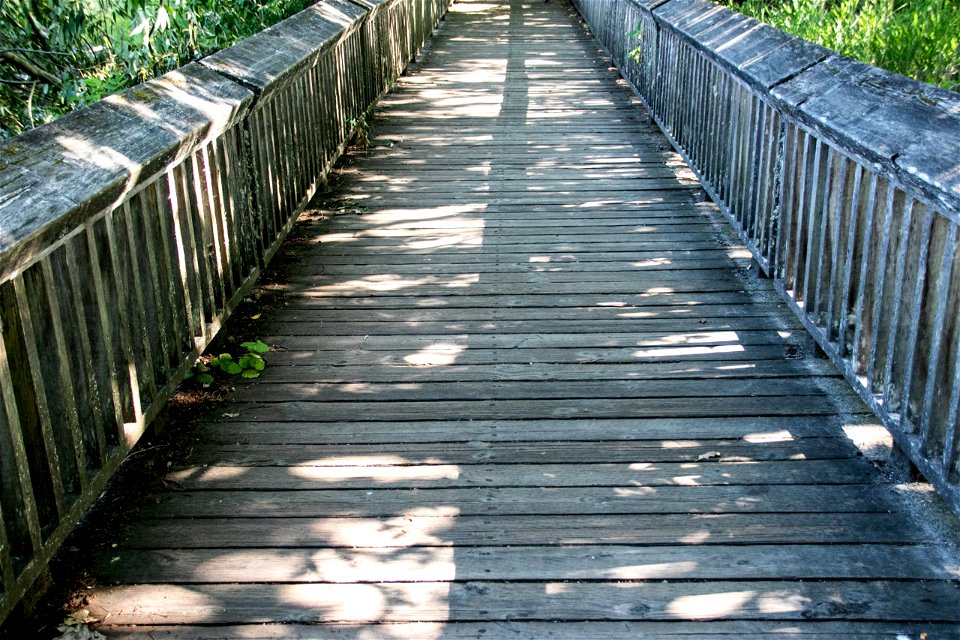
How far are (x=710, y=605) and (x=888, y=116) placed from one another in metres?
1.66

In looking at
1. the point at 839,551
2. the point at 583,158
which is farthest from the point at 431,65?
the point at 839,551

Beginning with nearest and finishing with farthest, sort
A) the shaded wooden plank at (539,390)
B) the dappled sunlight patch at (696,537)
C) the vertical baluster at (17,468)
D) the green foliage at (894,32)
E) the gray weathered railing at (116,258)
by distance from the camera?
the vertical baluster at (17,468) → the gray weathered railing at (116,258) → the dappled sunlight patch at (696,537) → the shaded wooden plank at (539,390) → the green foliage at (894,32)

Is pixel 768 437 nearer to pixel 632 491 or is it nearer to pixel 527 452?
pixel 632 491

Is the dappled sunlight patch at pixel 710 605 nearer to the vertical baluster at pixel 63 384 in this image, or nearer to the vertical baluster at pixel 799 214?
the vertical baluster at pixel 63 384

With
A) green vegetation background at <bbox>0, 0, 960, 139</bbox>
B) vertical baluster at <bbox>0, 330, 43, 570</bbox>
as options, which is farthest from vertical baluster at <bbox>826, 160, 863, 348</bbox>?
vertical baluster at <bbox>0, 330, 43, 570</bbox>

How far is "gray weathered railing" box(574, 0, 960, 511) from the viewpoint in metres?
2.88

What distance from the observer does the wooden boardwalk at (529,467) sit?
2.71m

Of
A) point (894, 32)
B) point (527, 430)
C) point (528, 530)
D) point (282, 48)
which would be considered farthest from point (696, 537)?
point (894, 32)

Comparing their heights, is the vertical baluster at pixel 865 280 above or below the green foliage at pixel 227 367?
above

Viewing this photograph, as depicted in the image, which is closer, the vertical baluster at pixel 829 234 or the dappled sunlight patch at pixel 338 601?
the dappled sunlight patch at pixel 338 601

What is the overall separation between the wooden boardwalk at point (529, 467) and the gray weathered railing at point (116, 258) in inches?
11.3

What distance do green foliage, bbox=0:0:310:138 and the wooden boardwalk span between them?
1324 millimetres

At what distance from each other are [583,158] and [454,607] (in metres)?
5.32

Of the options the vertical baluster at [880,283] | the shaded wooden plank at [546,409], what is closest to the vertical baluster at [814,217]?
the shaded wooden plank at [546,409]
